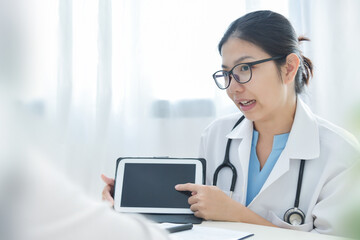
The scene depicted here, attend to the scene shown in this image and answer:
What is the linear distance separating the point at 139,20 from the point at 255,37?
985mm

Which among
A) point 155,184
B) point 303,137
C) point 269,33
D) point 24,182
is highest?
point 269,33

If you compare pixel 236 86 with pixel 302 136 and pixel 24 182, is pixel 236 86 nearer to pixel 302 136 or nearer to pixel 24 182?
pixel 302 136

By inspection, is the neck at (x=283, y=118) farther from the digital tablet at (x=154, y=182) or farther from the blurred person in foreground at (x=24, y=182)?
the blurred person in foreground at (x=24, y=182)

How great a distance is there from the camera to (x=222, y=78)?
58.3 inches

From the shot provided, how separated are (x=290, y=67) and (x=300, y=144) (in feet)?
0.87

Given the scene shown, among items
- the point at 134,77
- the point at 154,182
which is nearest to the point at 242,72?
the point at 154,182

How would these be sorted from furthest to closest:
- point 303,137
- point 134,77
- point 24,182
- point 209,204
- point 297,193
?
1. point 134,77
2. point 303,137
3. point 297,193
4. point 209,204
5. point 24,182

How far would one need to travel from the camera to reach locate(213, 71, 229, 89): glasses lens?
4.66 ft

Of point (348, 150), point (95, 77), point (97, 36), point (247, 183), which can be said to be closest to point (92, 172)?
point (95, 77)

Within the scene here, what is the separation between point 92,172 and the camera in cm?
214

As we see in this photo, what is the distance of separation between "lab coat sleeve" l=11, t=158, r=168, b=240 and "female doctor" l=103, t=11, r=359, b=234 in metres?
0.78

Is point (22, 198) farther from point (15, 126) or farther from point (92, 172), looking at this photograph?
point (92, 172)

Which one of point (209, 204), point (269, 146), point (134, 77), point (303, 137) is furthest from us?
point (134, 77)

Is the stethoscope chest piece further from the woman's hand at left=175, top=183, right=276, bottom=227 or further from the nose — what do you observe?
the nose
